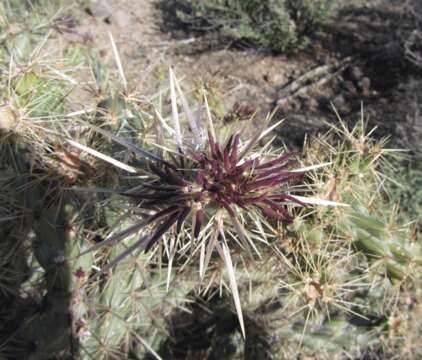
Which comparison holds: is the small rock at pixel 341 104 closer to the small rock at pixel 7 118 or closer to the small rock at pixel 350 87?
the small rock at pixel 350 87

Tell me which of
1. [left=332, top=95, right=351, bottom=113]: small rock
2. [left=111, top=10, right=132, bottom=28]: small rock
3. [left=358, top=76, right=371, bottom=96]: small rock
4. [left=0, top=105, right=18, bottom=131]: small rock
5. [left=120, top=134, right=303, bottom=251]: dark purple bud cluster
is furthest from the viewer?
[left=111, top=10, right=132, bottom=28]: small rock

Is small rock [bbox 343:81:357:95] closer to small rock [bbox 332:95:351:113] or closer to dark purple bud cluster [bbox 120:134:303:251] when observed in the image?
small rock [bbox 332:95:351:113]

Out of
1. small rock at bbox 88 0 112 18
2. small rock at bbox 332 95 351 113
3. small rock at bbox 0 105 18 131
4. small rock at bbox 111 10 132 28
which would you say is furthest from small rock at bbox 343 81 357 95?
small rock at bbox 0 105 18 131

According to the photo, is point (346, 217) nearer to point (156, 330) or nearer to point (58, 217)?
point (58, 217)

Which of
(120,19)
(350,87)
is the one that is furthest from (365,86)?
(120,19)

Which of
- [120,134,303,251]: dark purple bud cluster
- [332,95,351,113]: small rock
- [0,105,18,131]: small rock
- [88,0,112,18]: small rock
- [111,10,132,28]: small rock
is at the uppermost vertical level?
[0,105,18,131]: small rock

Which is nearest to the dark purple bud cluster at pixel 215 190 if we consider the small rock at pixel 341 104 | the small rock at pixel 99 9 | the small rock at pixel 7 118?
the small rock at pixel 7 118

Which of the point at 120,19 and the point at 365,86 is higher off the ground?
the point at 120,19

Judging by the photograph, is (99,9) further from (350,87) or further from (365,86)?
(365,86)
